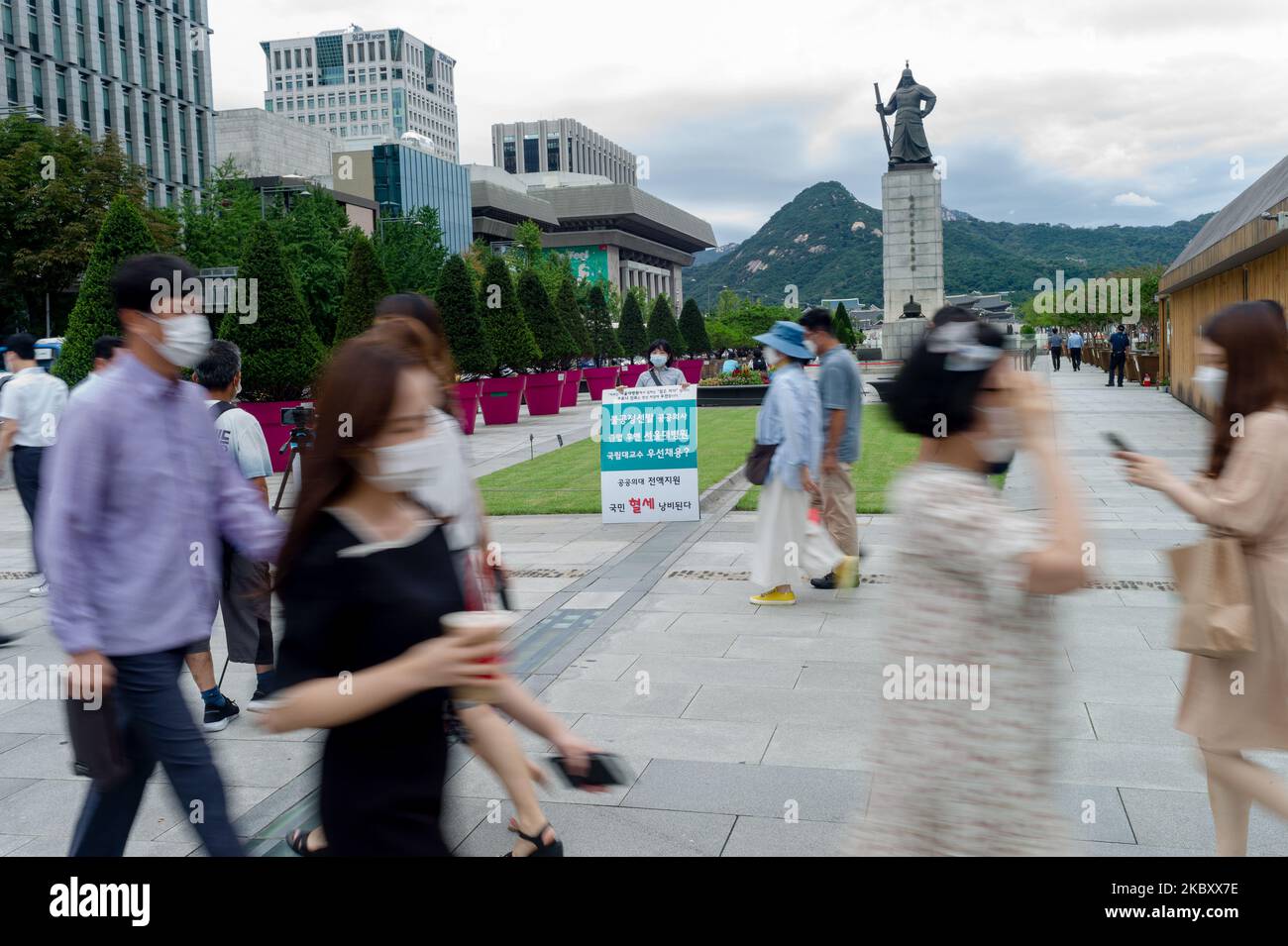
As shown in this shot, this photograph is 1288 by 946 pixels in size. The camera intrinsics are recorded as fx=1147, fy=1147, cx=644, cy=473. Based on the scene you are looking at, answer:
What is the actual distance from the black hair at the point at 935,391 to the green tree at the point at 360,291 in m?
19.7

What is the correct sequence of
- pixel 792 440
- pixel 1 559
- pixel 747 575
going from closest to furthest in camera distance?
pixel 792 440 → pixel 747 575 → pixel 1 559

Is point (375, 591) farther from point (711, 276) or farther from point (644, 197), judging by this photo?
point (711, 276)

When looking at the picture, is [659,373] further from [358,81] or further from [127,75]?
[358,81]

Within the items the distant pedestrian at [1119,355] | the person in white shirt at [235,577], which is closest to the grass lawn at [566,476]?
the person in white shirt at [235,577]

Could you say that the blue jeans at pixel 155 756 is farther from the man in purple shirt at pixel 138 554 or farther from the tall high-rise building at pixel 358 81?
the tall high-rise building at pixel 358 81

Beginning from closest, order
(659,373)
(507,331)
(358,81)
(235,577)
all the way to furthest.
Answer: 1. (235,577)
2. (659,373)
3. (507,331)
4. (358,81)

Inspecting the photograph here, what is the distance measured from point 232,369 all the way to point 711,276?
588 feet

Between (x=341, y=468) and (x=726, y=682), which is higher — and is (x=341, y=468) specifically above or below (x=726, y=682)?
above

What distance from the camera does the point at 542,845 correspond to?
388 cm

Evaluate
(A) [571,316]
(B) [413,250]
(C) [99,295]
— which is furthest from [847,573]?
(B) [413,250]

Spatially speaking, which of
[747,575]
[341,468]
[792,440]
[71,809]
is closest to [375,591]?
[341,468]

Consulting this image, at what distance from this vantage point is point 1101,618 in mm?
7148

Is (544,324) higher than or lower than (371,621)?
higher

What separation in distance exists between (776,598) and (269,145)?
85380mm
